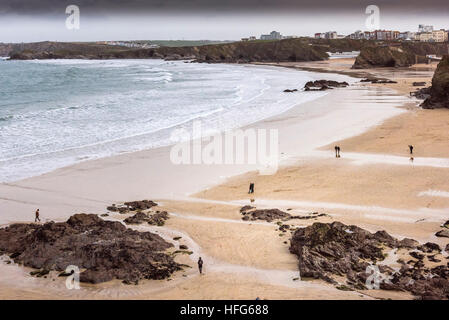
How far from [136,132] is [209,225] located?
747 inches

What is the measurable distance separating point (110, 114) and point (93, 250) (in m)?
30.4

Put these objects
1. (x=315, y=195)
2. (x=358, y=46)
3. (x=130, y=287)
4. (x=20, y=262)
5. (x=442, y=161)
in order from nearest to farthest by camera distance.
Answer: (x=130, y=287)
(x=20, y=262)
(x=315, y=195)
(x=442, y=161)
(x=358, y=46)

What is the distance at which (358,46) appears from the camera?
180 m

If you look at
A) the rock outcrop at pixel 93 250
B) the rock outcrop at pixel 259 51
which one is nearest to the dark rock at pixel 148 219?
the rock outcrop at pixel 93 250

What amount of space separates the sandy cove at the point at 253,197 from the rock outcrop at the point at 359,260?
0.46m

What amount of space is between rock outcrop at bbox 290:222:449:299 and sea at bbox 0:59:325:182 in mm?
15764

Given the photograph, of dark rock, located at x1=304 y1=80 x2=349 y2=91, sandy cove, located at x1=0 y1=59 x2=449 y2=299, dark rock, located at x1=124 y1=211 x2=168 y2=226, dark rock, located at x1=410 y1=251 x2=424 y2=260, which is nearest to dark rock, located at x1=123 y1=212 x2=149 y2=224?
dark rock, located at x1=124 y1=211 x2=168 y2=226

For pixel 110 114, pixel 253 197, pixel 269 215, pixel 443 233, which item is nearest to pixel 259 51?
pixel 110 114

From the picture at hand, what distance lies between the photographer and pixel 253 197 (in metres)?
20.0

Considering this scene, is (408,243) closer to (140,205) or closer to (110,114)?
(140,205)

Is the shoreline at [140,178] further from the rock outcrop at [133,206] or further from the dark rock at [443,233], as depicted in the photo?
the dark rock at [443,233]

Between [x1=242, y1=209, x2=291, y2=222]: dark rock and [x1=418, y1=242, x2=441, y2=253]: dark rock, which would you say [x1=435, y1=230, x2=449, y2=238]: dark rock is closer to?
[x1=418, y1=242, x2=441, y2=253]: dark rock

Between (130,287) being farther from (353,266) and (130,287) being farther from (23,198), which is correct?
(23,198)

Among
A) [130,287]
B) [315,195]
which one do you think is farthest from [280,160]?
[130,287]
